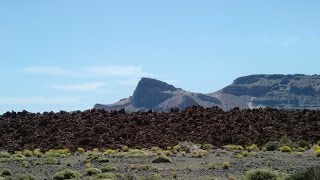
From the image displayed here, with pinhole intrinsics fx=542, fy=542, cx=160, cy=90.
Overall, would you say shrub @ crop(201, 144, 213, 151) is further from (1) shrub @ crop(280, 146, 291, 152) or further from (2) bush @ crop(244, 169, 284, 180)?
(2) bush @ crop(244, 169, 284, 180)

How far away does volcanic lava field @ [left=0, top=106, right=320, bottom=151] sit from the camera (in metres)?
44.1

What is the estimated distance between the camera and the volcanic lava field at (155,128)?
44.1 m

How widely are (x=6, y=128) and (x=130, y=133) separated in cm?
1289

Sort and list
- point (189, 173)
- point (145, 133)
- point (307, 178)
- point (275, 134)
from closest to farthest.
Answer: point (307, 178), point (189, 173), point (275, 134), point (145, 133)

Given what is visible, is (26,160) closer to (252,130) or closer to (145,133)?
(145,133)

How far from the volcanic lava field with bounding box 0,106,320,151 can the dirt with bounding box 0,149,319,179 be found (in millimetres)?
6781

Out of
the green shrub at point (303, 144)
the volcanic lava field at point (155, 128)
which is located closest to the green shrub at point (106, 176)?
the volcanic lava field at point (155, 128)

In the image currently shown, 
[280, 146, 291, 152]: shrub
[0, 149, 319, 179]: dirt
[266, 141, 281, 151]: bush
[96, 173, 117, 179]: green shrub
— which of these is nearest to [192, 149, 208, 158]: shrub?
[0, 149, 319, 179]: dirt

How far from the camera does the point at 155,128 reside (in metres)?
49.5

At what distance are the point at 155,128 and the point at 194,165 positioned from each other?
748 inches

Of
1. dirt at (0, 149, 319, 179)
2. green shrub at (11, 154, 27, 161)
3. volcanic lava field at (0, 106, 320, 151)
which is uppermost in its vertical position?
volcanic lava field at (0, 106, 320, 151)

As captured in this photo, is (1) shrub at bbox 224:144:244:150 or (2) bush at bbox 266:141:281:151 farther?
(1) shrub at bbox 224:144:244:150

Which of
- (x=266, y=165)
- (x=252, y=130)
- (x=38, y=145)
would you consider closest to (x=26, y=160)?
(x=38, y=145)

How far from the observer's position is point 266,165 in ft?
92.6
